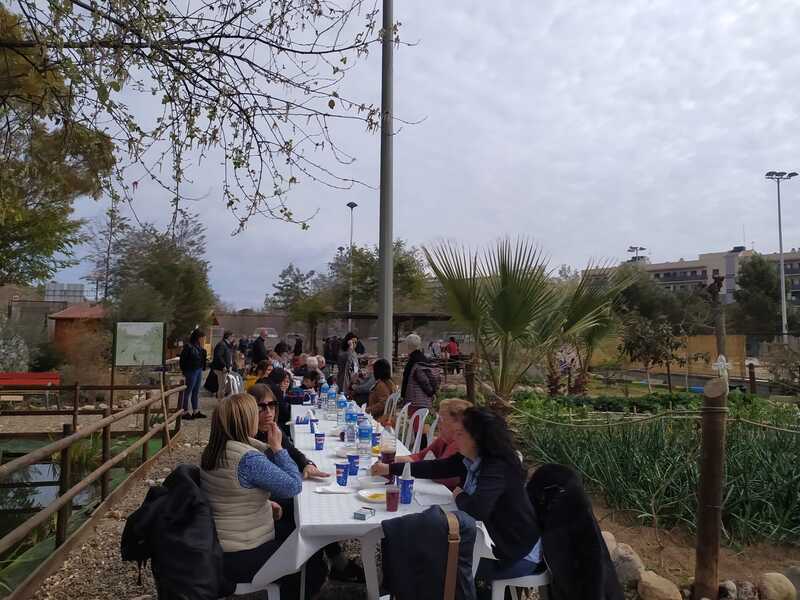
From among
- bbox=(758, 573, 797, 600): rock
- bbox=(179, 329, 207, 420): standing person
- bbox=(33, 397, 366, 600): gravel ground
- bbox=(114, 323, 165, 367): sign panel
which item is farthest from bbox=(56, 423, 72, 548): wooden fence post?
bbox=(179, 329, 207, 420): standing person

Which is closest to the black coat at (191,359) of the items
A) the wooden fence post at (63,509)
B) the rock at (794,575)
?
the wooden fence post at (63,509)

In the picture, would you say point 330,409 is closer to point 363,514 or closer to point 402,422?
point 402,422

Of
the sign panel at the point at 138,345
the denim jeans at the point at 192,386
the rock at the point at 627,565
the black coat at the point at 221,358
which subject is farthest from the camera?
the black coat at the point at 221,358

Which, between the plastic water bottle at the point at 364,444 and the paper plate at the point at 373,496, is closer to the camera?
the paper plate at the point at 373,496

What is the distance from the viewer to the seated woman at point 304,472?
3.68 m

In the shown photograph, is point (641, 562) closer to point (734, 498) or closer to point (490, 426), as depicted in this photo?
→ point (734, 498)

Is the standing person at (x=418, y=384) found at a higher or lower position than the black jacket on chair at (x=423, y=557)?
higher

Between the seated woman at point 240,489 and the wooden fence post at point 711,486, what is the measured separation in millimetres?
2207

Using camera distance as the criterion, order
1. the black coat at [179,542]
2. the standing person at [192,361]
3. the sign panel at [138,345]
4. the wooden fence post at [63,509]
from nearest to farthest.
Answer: the black coat at [179,542], the wooden fence post at [63,509], the sign panel at [138,345], the standing person at [192,361]

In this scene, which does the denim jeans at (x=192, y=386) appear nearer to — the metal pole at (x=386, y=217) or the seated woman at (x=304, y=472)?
the metal pole at (x=386, y=217)

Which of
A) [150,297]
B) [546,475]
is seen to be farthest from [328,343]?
[546,475]

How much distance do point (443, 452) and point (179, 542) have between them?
1906 mm

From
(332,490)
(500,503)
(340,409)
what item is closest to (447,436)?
(332,490)

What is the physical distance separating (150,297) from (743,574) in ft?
69.8
